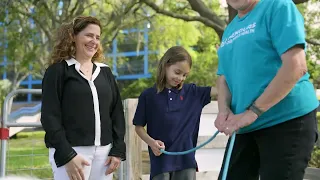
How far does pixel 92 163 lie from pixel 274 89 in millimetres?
1346

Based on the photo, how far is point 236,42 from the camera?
2.16m

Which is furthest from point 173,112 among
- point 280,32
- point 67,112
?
point 280,32

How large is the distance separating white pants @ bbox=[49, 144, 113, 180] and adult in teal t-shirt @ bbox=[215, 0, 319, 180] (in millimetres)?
924

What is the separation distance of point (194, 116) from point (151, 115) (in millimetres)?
314

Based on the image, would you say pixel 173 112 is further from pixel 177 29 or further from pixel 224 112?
pixel 177 29

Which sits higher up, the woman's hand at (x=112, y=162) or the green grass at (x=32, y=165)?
the woman's hand at (x=112, y=162)

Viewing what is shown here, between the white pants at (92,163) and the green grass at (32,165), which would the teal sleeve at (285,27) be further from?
the green grass at (32,165)

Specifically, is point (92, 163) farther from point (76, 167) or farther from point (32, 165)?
point (32, 165)

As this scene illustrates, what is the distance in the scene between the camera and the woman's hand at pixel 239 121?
199cm

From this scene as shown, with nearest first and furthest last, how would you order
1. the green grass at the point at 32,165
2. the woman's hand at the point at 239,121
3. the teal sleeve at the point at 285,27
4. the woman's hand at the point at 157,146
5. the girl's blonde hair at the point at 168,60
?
the teal sleeve at the point at 285,27 < the woman's hand at the point at 239,121 < the woman's hand at the point at 157,146 < the girl's blonde hair at the point at 168,60 < the green grass at the point at 32,165

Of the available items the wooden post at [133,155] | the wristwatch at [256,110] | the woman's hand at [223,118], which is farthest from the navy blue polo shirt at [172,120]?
the wristwatch at [256,110]

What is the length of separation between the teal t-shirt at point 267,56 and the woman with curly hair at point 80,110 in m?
0.98

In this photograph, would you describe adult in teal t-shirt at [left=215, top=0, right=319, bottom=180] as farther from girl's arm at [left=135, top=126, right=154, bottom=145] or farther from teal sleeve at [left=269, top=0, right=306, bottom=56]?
girl's arm at [left=135, top=126, right=154, bottom=145]

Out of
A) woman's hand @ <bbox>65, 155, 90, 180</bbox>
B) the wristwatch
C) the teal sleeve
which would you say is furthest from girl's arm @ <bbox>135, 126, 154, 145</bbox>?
the teal sleeve
